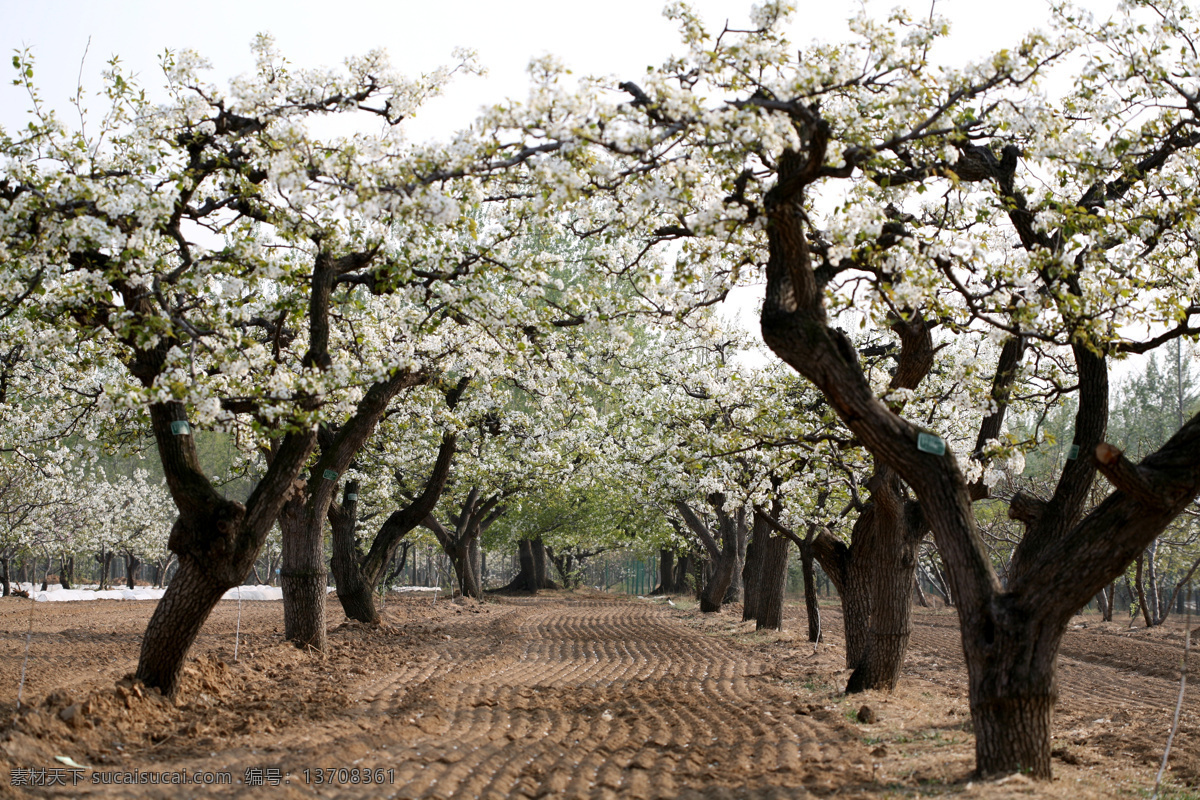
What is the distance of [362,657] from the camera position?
1191cm

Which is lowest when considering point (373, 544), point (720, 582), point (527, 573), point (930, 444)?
point (527, 573)

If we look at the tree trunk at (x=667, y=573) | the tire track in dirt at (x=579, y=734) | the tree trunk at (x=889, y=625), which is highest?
the tree trunk at (x=889, y=625)

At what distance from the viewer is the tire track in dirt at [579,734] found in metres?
5.51

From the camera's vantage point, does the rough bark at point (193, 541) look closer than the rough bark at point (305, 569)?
Yes

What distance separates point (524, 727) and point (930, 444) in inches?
156

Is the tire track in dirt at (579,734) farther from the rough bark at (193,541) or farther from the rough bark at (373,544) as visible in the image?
the rough bark at (373,544)

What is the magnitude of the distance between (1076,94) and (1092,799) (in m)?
4.94

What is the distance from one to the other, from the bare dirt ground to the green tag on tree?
6.61 feet

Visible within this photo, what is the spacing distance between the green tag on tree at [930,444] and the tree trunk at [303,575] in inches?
343

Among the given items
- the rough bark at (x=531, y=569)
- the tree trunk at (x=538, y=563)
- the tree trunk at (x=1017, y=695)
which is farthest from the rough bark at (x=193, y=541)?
the tree trunk at (x=538, y=563)

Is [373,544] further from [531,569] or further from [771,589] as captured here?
[531,569]

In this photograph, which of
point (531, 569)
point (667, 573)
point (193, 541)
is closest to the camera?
point (193, 541)

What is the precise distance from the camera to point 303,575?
12.1 meters

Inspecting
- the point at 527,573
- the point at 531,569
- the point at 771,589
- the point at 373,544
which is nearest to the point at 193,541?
the point at 373,544
